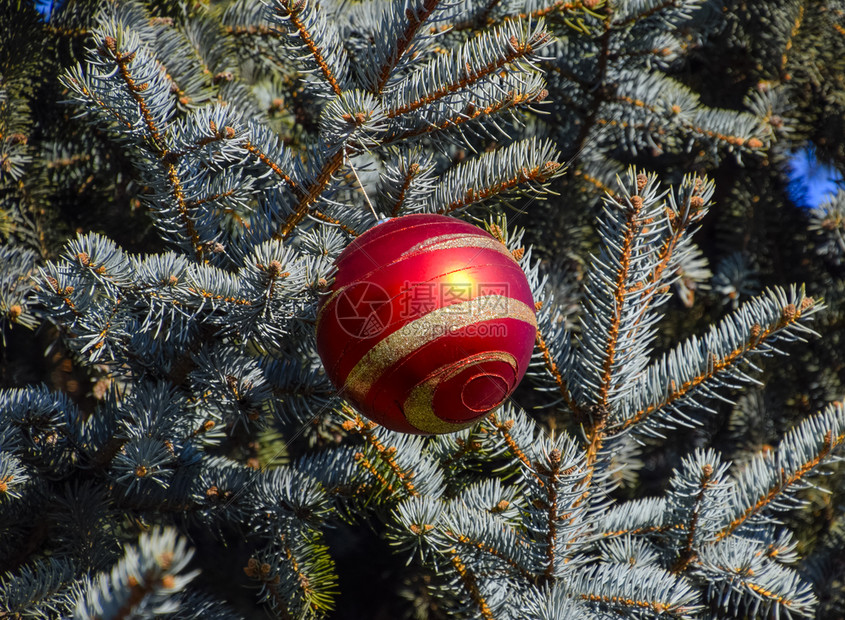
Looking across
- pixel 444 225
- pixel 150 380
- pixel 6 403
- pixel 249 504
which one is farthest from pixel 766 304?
pixel 6 403

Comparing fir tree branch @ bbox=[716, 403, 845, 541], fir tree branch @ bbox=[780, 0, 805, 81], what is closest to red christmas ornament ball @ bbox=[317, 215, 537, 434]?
fir tree branch @ bbox=[716, 403, 845, 541]

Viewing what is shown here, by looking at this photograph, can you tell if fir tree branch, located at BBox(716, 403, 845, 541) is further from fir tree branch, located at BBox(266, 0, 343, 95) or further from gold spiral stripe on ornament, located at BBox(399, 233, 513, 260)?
fir tree branch, located at BBox(266, 0, 343, 95)

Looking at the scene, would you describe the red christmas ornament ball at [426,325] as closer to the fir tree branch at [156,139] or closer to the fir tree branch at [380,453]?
the fir tree branch at [380,453]

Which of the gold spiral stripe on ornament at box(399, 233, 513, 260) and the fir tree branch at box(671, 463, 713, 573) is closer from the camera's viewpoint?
the gold spiral stripe on ornament at box(399, 233, 513, 260)

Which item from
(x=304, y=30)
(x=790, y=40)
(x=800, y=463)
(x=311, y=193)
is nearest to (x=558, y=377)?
(x=800, y=463)

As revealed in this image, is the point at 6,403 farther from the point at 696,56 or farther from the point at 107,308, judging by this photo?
the point at 696,56

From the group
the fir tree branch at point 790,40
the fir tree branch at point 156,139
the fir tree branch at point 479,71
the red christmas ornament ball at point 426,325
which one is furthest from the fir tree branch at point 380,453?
the fir tree branch at point 790,40

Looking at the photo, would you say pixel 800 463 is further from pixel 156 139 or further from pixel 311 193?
pixel 156 139
